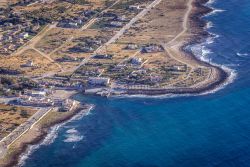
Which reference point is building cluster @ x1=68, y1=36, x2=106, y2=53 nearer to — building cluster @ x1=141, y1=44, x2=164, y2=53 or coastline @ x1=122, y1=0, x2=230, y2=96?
building cluster @ x1=141, y1=44, x2=164, y2=53

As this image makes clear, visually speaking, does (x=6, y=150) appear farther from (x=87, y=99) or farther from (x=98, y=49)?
(x=98, y=49)

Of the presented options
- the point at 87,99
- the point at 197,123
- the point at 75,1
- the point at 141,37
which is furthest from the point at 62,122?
the point at 75,1

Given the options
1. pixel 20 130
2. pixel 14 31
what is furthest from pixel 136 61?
pixel 14 31

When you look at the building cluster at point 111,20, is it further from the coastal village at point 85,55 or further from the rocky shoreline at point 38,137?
the rocky shoreline at point 38,137

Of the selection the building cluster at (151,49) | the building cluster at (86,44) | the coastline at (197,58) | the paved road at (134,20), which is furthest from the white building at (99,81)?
the paved road at (134,20)

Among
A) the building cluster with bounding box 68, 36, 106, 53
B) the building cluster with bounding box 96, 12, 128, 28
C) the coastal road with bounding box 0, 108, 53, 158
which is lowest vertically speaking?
the coastal road with bounding box 0, 108, 53, 158

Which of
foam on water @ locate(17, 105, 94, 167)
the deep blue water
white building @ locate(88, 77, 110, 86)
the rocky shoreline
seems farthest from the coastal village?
the deep blue water

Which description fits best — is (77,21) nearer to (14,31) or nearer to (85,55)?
(14,31)
